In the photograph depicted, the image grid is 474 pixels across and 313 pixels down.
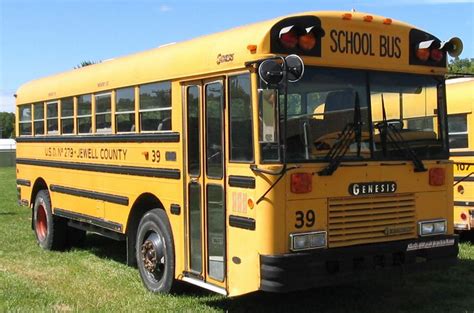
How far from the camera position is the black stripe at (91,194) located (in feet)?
24.0

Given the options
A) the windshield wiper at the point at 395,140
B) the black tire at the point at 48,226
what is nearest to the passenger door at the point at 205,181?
the windshield wiper at the point at 395,140

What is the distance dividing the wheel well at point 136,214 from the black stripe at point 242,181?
1.66 metres

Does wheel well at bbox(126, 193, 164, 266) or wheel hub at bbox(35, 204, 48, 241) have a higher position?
wheel well at bbox(126, 193, 164, 266)

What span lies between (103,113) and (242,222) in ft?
10.2

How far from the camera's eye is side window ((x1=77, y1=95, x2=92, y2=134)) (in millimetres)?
8062

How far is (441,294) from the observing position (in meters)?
6.55

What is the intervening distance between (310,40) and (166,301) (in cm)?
281

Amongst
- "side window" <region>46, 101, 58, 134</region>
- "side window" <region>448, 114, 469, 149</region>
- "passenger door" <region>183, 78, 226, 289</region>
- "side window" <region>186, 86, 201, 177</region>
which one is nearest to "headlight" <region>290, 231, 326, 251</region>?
"passenger door" <region>183, 78, 226, 289</region>

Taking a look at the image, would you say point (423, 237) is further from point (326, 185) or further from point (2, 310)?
point (2, 310)

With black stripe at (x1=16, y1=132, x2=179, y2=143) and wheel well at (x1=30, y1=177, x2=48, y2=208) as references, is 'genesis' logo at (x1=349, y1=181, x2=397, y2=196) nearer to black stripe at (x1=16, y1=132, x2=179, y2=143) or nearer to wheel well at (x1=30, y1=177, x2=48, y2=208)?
black stripe at (x1=16, y1=132, x2=179, y2=143)

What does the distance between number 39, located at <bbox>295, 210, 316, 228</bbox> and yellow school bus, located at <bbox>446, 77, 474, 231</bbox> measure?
435cm

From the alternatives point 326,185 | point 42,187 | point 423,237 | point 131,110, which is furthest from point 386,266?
point 42,187

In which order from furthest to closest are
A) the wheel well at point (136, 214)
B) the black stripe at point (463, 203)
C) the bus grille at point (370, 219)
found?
1. the black stripe at point (463, 203)
2. the wheel well at point (136, 214)
3. the bus grille at point (370, 219)

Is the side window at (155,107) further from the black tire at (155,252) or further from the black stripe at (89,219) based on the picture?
the black stripe at (89,219)
